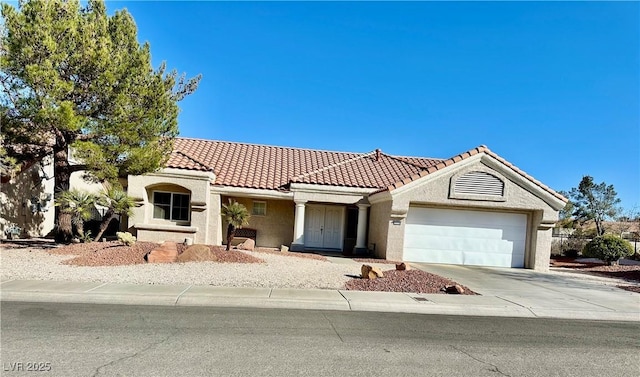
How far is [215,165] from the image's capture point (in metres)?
18.4

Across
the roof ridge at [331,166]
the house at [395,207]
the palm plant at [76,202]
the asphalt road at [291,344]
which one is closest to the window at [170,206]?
the house at [395,207]

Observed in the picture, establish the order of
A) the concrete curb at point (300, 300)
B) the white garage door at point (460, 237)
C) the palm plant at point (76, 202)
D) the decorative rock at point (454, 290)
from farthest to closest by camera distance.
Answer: the white garage door at point (460, 237), the palm plant at point (76, 202), the decorative rock at point (454, 290), the concrete curb at point (300, 300)

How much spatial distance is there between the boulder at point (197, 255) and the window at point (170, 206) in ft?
17.7

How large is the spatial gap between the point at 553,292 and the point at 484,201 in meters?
5.72

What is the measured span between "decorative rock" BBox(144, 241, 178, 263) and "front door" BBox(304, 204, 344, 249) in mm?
7972

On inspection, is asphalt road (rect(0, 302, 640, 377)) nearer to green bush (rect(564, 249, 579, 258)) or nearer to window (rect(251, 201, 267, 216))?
window (rect(251, 201, 267, 216))

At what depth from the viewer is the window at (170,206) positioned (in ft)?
55.4

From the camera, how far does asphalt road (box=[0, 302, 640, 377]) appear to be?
4531mm

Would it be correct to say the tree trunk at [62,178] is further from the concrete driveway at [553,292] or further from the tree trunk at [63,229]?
the concrete driveway at [553,292]

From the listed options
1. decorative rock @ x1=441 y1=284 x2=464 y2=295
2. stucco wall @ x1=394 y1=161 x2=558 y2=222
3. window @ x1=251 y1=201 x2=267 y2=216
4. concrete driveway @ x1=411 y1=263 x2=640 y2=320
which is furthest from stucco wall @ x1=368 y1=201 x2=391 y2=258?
decorative rock @ x1=441 y1=284 x2=464 y2=295

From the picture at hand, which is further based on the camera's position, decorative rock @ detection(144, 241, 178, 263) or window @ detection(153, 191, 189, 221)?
window @ detection(153, 191, 189, 221)

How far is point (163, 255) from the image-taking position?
37.5ft

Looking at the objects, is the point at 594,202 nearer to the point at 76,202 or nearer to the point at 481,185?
the point at 481,185


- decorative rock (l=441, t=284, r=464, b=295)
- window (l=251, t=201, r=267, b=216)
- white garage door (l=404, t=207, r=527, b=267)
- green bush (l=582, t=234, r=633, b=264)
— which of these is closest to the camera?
decorative rock (l=441, t=284, r=464, b=295)
